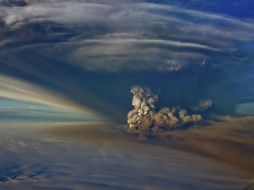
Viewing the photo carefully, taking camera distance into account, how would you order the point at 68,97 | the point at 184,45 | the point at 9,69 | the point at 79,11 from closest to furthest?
the point at 79,11
the point at 184,45
the point at 9,69
the point at 68,97

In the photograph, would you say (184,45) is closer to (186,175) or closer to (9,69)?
(186,175)

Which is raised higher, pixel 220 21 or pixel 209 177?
pixel 220 21

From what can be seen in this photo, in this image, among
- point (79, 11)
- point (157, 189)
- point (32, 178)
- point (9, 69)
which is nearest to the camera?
point (157, 189)

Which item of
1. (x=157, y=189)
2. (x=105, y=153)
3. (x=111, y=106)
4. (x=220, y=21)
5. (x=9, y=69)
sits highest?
(x=220, y=21)

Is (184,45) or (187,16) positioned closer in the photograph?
(187,16)

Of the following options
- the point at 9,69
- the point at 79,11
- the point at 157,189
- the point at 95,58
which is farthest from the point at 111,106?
the point at 157,189

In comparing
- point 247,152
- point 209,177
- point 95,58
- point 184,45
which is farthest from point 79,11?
point 247,152
